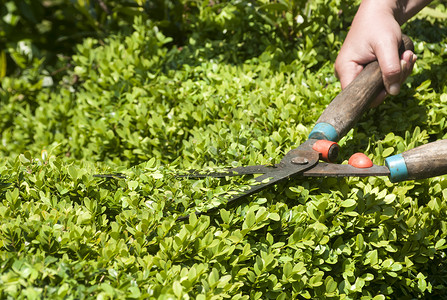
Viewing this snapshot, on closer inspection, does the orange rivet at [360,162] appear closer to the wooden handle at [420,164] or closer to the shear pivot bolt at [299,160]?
the wooden handle at [420,164]

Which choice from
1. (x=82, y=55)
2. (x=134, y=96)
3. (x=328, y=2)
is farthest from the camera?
(x=82, y=55)

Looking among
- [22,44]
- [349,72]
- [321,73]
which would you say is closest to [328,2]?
[321,73]

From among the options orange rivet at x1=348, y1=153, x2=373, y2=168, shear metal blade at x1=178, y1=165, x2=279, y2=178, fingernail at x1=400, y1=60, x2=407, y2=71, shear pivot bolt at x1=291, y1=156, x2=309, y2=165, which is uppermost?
fingernail at x1=400, y1=60, x2=407, y2=71

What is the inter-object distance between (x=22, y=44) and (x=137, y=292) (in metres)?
4.51

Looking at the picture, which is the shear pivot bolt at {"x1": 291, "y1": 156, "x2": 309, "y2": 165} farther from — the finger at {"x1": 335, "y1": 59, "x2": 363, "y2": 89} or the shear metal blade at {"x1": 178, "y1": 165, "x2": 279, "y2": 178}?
the finger at {"x1": 335, "y1": 59, "x2": 363, "y2": 89}

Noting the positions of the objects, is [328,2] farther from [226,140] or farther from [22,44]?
[22,44]

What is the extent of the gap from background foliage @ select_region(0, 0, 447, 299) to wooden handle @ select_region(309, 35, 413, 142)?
0.74 ft

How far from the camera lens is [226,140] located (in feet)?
8.77

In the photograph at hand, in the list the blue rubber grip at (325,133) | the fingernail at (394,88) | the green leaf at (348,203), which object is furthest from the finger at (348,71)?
the green leaf at (348,203)

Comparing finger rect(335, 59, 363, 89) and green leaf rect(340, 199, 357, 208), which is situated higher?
finger rect(335, 59, 363, 89)

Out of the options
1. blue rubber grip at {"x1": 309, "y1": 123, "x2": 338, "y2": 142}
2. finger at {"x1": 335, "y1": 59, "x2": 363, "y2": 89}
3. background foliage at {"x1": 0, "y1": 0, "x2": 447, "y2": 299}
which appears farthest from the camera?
finger at {"x1": 335, "y1": 59, "x2": 363, "y2": 89}

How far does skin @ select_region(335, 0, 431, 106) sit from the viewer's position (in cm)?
253

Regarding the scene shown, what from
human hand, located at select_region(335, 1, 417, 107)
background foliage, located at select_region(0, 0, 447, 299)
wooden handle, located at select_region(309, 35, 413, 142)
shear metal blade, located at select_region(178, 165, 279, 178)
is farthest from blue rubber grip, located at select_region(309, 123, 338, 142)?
human hand, located at select_region(335, 1, 417, 107)

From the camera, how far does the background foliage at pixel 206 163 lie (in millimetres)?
Answer: 1812
